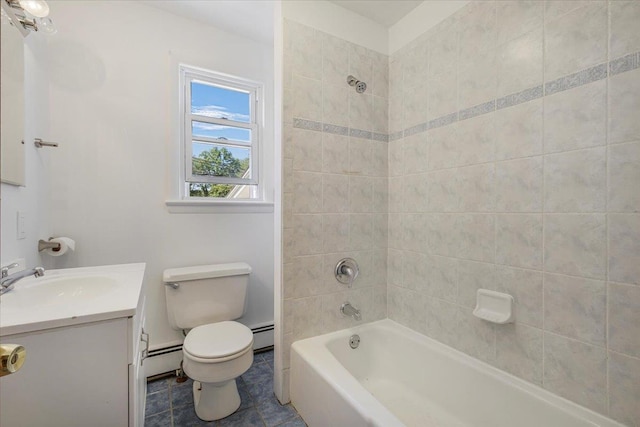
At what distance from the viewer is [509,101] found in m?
1.26

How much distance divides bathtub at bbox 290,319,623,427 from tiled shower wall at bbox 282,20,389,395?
0.16 m

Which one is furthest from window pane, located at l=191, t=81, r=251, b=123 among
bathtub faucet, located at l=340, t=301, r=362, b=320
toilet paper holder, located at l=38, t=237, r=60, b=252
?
bathtub faucet, located at l=340, t=301, r=362, b=320

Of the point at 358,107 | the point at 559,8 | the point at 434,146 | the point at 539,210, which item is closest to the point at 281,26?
the point at 358,107

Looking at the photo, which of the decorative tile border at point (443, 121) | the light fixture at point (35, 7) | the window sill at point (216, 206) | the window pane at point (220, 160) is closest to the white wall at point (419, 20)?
the decorative tile border at point (443, 121)

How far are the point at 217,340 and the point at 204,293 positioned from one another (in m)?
0.38

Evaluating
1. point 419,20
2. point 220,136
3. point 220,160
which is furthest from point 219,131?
point 419,20

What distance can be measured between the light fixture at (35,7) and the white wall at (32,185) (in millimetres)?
175

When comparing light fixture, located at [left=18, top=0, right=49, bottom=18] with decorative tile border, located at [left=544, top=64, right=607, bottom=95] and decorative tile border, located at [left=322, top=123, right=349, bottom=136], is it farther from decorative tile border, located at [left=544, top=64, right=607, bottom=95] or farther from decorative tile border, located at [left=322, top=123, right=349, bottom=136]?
decorative tile border, located at [left=544, top=64, right=607, bottom=95]

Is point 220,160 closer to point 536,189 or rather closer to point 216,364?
point 216,364

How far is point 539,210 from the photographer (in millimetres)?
1160

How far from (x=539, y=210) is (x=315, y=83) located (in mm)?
1305

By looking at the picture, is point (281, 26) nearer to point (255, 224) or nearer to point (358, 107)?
point (358, 107)

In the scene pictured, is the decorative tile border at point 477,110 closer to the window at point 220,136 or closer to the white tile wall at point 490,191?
the white tile wall at point 490,191

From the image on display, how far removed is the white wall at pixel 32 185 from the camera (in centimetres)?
112
